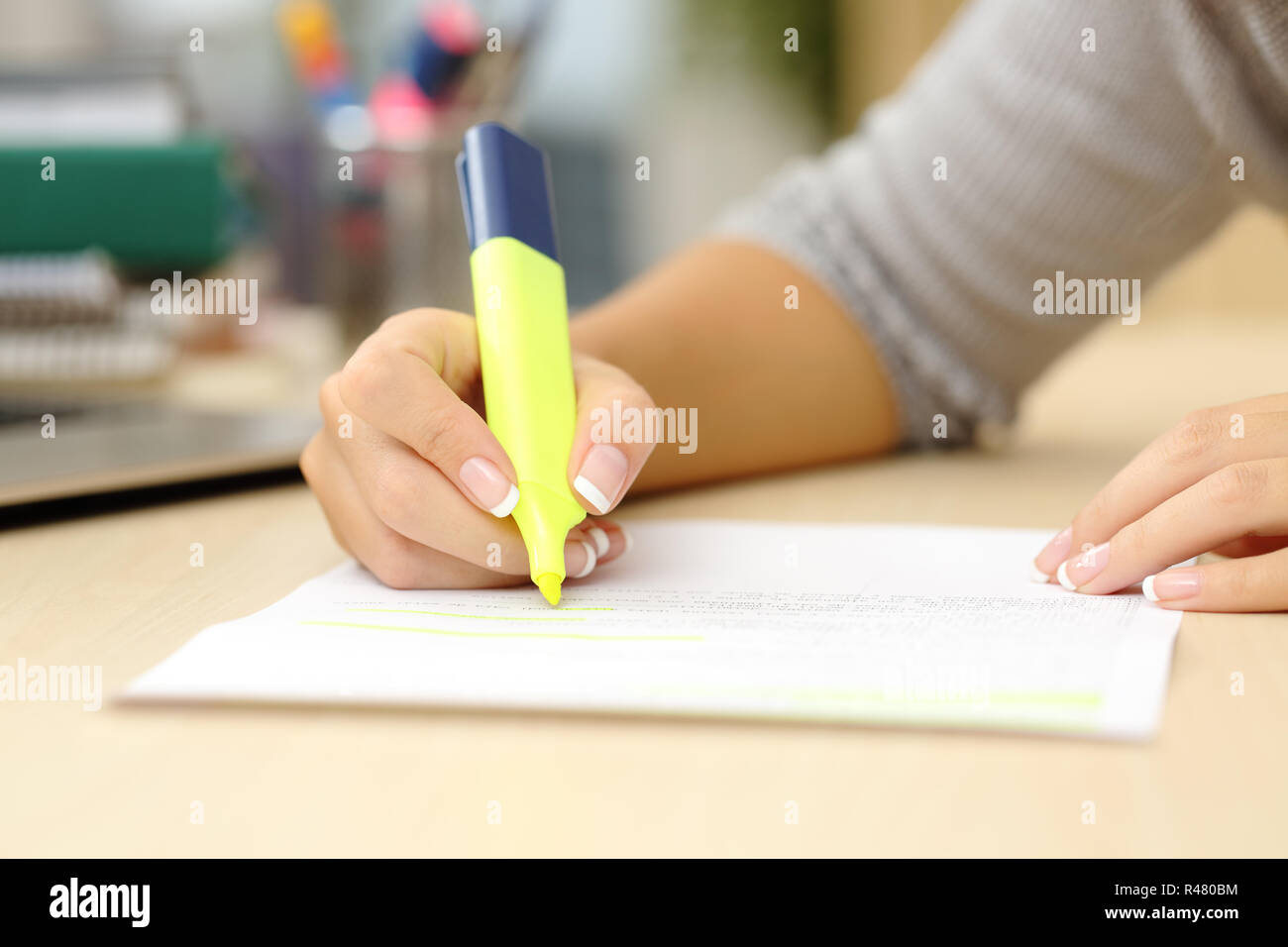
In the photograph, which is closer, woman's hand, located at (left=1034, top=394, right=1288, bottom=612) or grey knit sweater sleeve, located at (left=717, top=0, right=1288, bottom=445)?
woman's hand, located at (left=1034, top=394, right=1288, bottom=612)

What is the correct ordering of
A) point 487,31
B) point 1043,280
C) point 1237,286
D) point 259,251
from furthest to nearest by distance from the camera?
point 1237,286, point 259,251, point 487,31, point 1043,280

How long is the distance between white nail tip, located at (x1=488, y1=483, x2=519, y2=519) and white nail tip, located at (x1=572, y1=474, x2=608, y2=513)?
0.06 feet

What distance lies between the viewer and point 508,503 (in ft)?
1.33

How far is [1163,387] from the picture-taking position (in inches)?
39.0

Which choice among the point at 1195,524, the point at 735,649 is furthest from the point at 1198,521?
the point at 735,649

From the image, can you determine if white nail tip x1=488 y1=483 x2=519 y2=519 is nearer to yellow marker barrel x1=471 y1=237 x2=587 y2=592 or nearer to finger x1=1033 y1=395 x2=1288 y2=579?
yellow marker barrel x1=471 y1=237 x2=587 y2=592

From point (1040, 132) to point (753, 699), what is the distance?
1.54 ft

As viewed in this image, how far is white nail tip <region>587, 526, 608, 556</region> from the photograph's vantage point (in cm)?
45

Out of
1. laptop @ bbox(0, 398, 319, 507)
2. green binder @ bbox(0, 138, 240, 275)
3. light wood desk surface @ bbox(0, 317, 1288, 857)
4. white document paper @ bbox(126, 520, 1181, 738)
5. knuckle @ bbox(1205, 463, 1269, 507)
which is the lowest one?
light wood desk surface @ bbox(0, 317, 1288, 857)

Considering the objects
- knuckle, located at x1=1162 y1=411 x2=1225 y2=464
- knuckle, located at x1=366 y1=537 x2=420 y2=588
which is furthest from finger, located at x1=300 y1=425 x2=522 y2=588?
knuckle, located at x1=1162 y1=411 x2=1225 y2=464

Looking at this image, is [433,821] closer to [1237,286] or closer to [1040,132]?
[1040,132]

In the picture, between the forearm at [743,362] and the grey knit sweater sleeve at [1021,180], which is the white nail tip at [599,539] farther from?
the grey knit sweater sleeve at [1021,180]
